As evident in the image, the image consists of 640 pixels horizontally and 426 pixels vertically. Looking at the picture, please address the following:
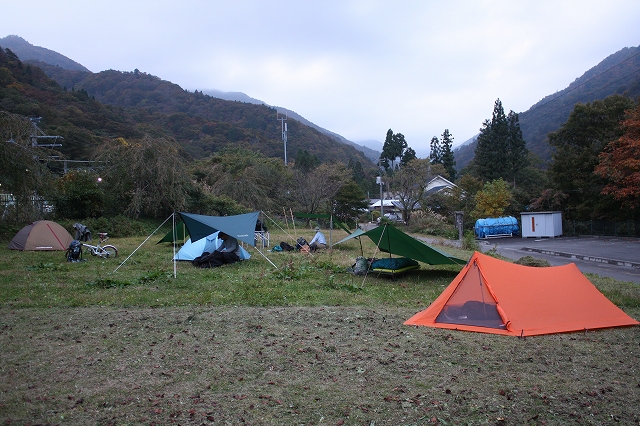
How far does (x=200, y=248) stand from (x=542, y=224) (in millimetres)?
24422

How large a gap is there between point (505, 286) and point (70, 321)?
20.0ft

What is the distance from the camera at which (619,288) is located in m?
9.77

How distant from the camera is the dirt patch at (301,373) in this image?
362 cm

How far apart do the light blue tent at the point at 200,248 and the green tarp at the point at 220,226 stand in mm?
683

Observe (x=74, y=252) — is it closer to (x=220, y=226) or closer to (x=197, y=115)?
(x=220, y=226)

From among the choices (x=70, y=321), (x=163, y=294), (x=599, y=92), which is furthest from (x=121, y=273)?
(x=599, y=92)

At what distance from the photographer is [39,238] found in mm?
15508

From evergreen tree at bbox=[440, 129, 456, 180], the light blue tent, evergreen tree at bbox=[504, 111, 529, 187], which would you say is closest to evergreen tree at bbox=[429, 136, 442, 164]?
evergreen tree at bbox=[440, 129, 456, 180]

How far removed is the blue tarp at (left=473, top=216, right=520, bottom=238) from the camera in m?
30.9

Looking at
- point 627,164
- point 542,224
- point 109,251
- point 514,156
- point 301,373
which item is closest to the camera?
point 301,373

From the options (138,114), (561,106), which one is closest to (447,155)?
(561,106)

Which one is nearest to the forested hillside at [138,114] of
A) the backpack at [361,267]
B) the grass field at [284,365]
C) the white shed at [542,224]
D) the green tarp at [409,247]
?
the white shed at [542,224]

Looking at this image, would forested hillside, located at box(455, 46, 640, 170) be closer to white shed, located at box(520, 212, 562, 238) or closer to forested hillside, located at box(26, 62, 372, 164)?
forested hillside, located at box(26, 62, 372, 164)

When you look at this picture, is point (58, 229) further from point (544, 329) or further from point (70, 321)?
point (544, 329)
